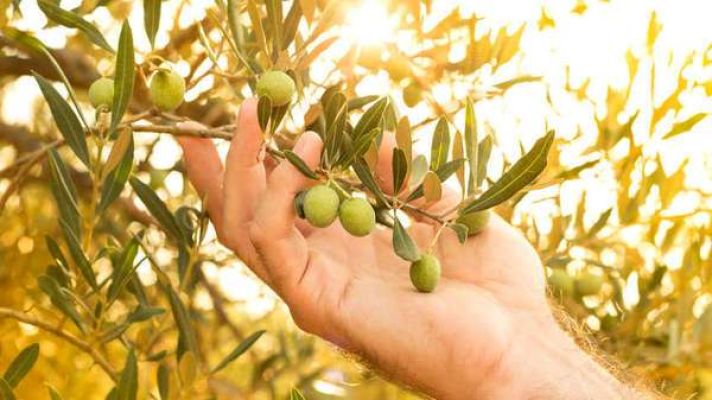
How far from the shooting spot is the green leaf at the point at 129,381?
153cm

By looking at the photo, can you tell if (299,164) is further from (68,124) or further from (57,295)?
(57,295)

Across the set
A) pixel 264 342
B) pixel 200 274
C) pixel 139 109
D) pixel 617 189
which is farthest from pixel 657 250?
pixel 264 342

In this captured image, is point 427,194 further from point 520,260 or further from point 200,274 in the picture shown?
point 200,274

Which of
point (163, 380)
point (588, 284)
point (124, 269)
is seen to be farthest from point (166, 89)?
point (588, 284)

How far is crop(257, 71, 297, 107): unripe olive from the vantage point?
1355 mm

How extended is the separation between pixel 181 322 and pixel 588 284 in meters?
0.99

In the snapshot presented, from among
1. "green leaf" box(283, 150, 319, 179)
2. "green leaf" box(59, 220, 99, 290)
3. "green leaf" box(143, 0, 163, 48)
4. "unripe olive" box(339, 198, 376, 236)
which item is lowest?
"green leaf" box(59, 220, 99, 290)

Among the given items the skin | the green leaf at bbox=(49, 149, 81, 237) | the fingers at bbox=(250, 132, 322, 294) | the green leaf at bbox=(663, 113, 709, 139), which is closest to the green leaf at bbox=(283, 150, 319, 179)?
the fingers at bbox=(250, 132, 322, 294)

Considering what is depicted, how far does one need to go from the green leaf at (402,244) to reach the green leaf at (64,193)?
1.43ft

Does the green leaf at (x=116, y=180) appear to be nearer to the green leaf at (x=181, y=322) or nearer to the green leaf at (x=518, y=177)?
the green leaf at (x=181, y=322)

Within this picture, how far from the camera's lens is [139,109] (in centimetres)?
219

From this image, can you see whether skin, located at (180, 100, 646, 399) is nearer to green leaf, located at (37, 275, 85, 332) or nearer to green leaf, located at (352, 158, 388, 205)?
green leaf, located at (352, 158, 388, 205)

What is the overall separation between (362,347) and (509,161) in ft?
2.07

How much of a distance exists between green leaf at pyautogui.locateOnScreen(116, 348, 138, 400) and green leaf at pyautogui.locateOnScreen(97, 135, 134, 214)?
0.21 metres
